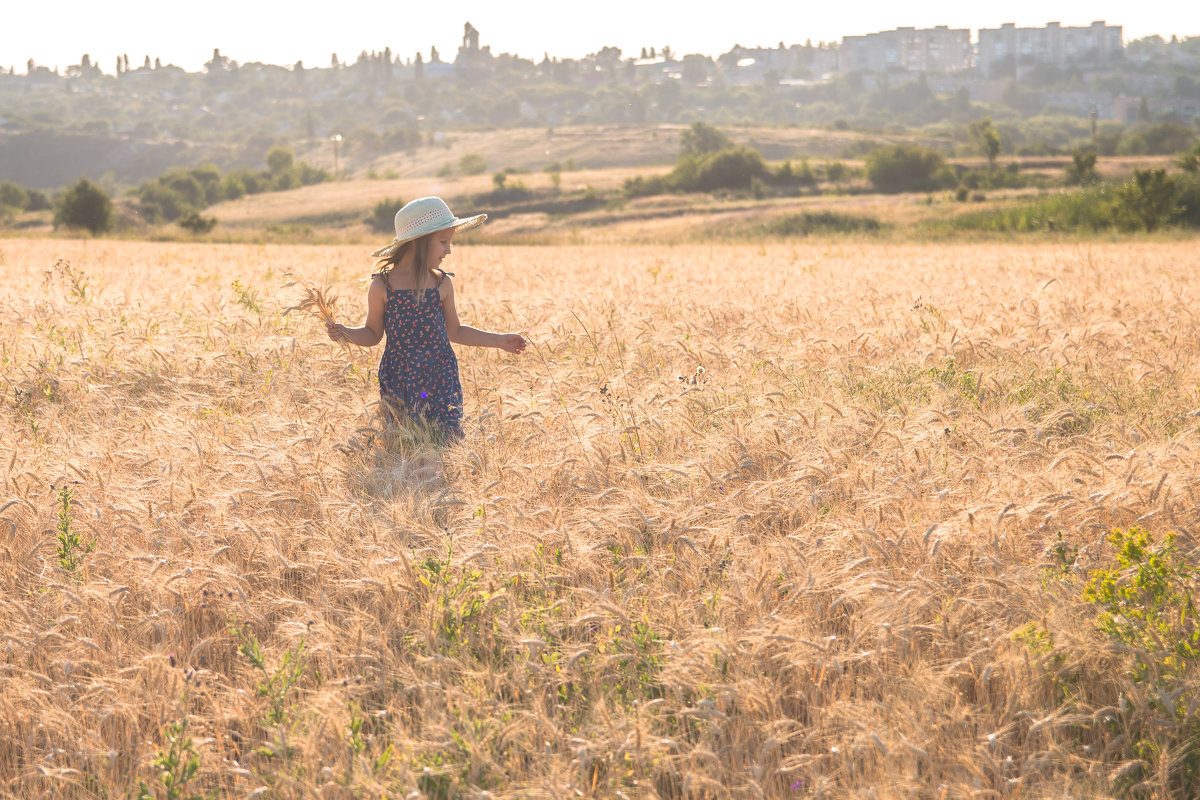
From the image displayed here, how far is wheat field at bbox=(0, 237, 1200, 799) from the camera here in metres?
2.58

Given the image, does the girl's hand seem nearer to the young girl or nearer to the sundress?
the young girl

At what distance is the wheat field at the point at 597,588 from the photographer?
8.46ft

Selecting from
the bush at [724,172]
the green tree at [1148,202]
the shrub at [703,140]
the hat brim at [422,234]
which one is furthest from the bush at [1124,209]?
the shrub at [703,140]

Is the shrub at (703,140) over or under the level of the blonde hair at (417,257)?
over

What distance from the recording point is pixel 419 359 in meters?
5.75

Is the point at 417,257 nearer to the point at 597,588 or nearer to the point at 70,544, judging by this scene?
the point at 70,544

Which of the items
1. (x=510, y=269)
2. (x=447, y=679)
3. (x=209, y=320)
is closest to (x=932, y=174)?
(x=510, y=269)

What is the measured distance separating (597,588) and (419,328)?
9.49ft

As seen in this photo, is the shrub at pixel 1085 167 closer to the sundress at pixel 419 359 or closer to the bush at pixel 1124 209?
the bush at pixel 1124 209

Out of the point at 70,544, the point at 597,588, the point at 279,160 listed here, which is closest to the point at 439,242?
the point at 70,544

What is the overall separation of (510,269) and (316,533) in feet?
45.4

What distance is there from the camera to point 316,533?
3.70 metres

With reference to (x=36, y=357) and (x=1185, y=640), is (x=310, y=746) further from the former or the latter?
(x=36, y=357)

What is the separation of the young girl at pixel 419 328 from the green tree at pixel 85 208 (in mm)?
44232
